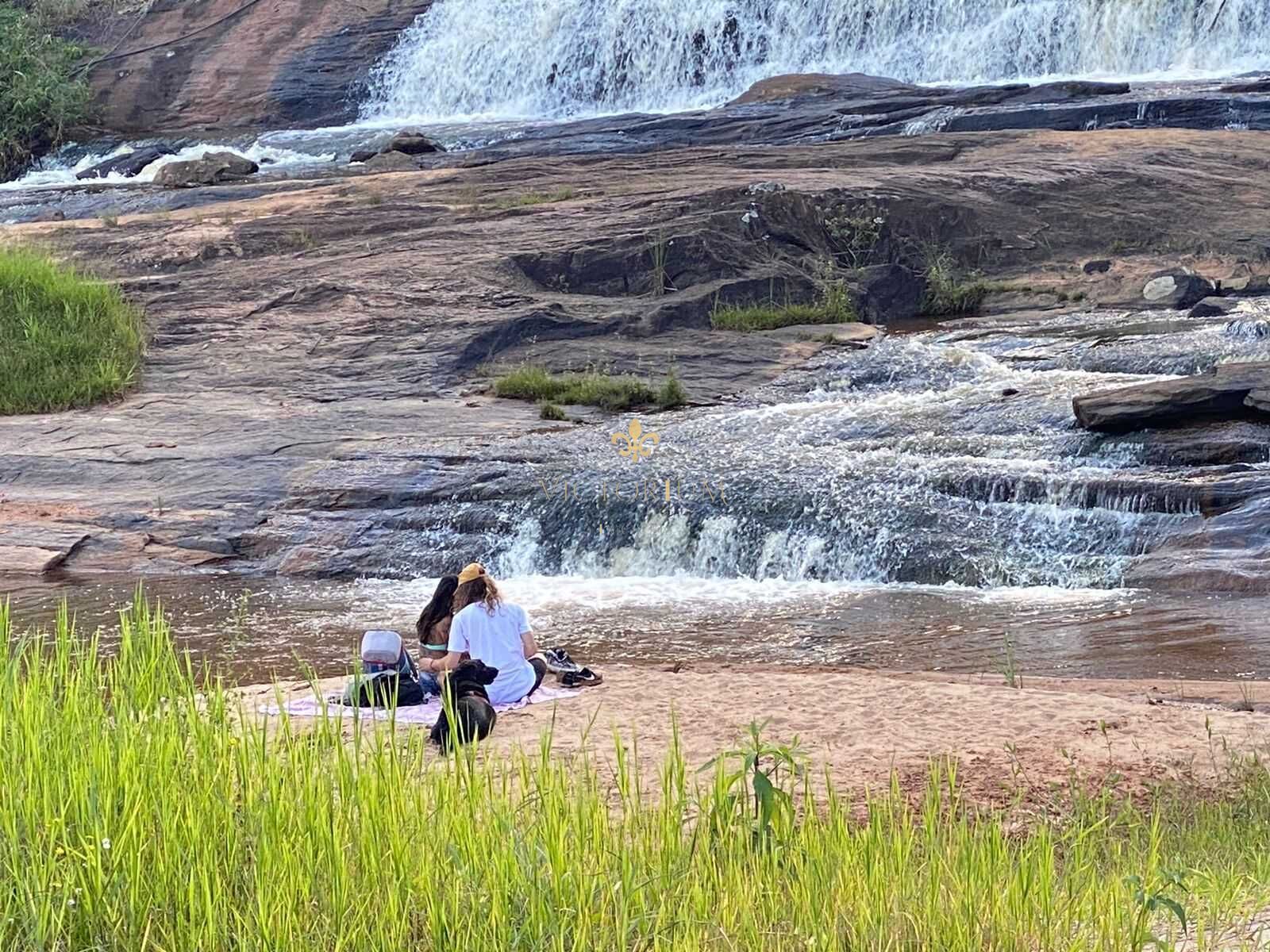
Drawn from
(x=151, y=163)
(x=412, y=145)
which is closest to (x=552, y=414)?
(x=412, y=145)

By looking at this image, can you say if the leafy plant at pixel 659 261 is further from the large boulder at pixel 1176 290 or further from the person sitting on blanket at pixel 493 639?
the person sitting on blanket at pixel 493 639

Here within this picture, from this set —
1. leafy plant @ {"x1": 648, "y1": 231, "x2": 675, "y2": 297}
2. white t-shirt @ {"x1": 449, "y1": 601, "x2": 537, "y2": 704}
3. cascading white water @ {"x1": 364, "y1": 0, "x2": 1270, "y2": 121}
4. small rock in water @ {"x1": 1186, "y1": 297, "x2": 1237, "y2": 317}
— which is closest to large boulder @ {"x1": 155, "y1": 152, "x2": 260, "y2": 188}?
cascading white water @ {"x1": 364, "y1": 0, "x2": 1270, "y2": 121}

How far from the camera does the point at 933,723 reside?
6062 millimetres

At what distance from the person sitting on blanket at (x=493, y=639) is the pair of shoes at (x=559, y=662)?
0.45m

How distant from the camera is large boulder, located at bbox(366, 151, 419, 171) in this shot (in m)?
21.1

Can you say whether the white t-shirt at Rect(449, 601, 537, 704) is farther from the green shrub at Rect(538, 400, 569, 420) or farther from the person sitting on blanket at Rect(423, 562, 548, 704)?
the green shrub at Rect(538, 400, 569, 420)

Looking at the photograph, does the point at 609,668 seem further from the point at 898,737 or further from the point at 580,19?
the point at 580,19

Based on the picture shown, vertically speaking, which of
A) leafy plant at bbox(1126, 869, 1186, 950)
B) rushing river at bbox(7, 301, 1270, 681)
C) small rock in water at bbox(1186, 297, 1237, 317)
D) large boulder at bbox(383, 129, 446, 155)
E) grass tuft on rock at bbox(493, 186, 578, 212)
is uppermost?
large boulder at bbox(383, 129, 446, 155)

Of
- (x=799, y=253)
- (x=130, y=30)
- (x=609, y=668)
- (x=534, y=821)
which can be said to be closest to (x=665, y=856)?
(x=534, y=821)

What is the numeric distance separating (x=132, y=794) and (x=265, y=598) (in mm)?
6300

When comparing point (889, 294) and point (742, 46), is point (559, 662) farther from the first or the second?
point (742, 46)

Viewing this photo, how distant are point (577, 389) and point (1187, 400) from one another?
470cm

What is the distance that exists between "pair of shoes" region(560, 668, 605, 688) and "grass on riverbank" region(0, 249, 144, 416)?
7.59 meters

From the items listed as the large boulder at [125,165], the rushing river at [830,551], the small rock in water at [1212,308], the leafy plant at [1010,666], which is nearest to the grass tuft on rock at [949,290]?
the small rock in water at [1212,308]
